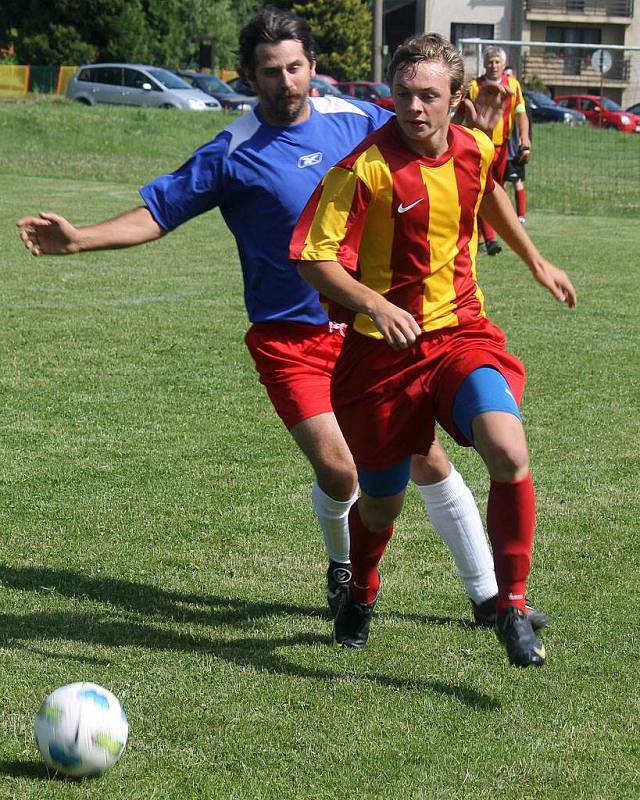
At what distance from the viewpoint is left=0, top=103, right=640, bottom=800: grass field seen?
356 cm

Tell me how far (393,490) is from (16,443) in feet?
11.4

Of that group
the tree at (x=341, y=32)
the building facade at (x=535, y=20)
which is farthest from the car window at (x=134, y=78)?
the building facade at (x=535, y=20)

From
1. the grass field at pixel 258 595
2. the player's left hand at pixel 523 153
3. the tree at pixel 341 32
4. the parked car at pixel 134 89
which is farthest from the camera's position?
the tree at pixel 341 32

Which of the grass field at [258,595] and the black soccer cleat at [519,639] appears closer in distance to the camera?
the grass field at [258,595]

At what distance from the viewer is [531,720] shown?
379 centimetres

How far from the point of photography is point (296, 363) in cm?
476

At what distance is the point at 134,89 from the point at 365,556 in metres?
31.9

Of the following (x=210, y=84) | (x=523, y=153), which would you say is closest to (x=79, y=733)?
(x=523, y=153)

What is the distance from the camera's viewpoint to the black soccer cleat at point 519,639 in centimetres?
387

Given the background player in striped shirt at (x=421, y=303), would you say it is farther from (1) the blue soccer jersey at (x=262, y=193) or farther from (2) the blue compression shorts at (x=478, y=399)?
(1) the blue soccer jersey at (x=262, y=193)

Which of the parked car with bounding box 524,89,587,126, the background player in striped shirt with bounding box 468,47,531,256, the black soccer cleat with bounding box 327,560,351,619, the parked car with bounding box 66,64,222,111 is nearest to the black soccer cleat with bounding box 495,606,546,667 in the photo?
the black soccer cleat with bounding box 327,560,351,619

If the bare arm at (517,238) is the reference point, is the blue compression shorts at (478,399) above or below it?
below

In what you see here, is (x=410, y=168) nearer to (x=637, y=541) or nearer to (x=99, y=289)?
(x=637, y=541)

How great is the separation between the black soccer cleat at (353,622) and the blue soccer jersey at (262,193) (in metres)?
1.06
